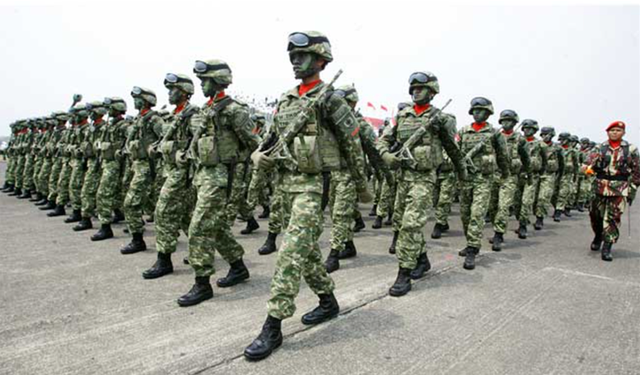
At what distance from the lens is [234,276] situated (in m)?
4.41

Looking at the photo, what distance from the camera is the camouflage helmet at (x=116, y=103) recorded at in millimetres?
6875

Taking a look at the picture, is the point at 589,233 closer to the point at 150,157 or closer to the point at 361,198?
the point at 361,198

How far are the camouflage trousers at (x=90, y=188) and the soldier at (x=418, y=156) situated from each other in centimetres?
515

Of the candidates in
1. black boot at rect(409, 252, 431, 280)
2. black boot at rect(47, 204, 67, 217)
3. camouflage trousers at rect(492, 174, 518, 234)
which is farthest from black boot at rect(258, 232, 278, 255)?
black boot at rect(47, 204, 67, 217)

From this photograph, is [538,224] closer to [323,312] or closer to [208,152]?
[323,312]

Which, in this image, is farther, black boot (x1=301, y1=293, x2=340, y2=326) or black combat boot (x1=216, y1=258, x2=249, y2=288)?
black combat boot (x1=216, y1=258, x2=249, y2=288)

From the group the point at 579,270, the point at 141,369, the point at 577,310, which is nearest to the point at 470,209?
the point at 579,270

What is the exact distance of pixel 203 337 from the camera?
315 cm

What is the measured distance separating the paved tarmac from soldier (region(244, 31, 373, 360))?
1.17ft

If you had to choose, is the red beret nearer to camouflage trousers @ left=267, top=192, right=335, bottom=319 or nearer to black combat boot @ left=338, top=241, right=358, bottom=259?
black combat boot @ left=338, top=241, right=358, bottom=259

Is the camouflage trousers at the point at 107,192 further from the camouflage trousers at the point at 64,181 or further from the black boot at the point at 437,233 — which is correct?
the black boot at the point at 437,233

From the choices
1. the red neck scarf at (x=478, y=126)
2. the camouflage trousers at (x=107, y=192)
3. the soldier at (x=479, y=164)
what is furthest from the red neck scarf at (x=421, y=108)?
the camouflage trousers at (x=107, y=192)

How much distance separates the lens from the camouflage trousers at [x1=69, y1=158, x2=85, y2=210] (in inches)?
315

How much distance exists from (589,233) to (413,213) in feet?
21.7
